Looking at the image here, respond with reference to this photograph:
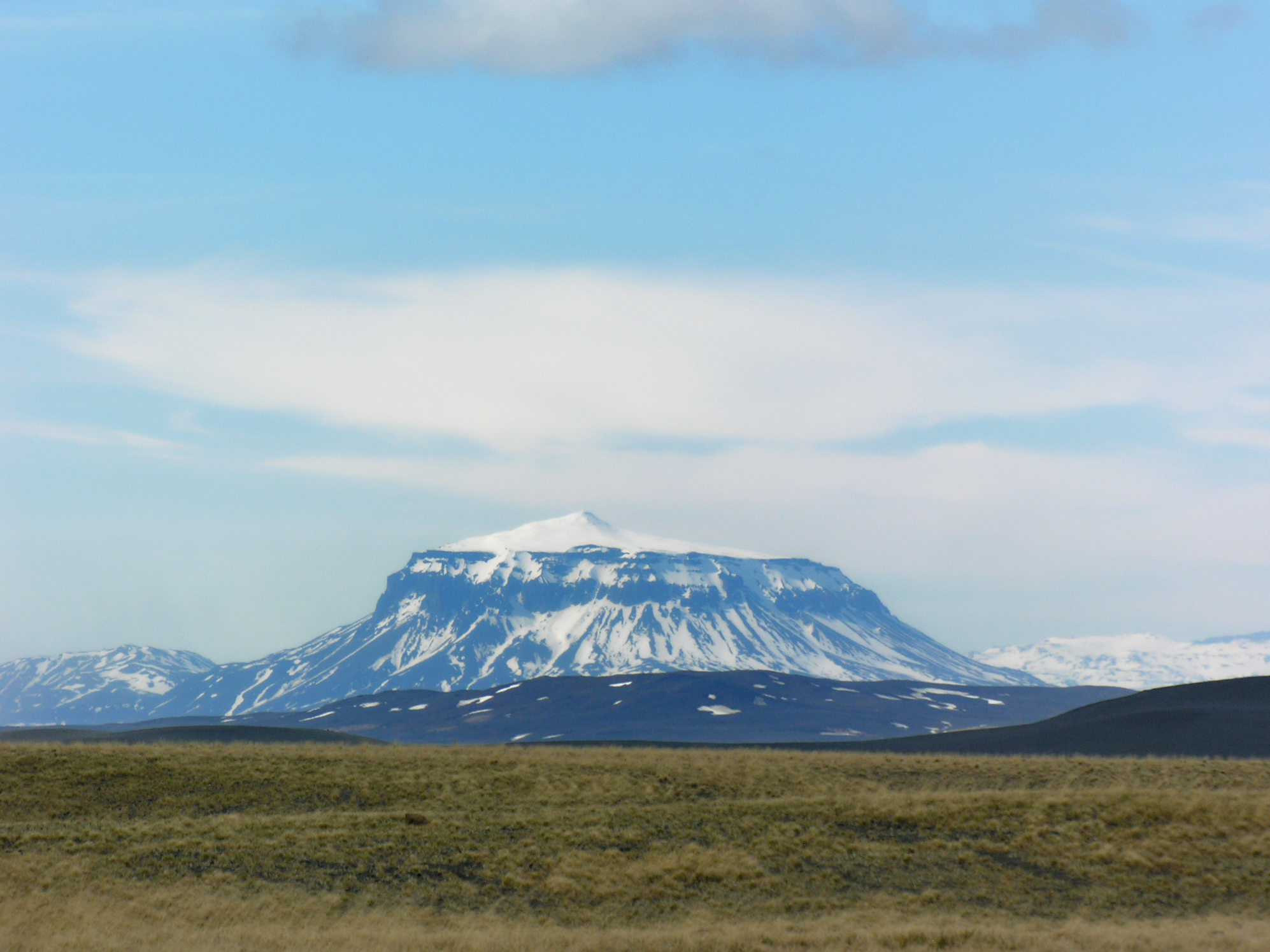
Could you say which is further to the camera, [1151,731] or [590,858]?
[1151,731]

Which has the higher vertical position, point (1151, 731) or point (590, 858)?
point (1151, 731)

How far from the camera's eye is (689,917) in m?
27.8

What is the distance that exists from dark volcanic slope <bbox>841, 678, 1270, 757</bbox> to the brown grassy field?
105ft

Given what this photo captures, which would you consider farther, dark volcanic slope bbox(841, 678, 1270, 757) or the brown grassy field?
dark volcanic slope bbox(841, 678, 1270, 757)

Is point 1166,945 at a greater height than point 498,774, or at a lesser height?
lesser

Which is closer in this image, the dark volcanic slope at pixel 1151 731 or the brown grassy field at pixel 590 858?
the brown grassy field at pixel 590 858

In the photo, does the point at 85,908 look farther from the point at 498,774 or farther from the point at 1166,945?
the point at 1166,945

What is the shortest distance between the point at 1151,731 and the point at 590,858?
2410 inches

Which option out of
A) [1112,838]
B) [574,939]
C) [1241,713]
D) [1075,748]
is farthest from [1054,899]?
[1241,713]

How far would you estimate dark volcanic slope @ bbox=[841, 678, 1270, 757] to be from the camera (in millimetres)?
73188

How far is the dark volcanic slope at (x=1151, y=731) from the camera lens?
240 feet

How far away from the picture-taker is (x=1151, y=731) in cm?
8112

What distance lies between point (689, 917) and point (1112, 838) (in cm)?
1293

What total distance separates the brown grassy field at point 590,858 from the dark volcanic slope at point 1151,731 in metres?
32.1
